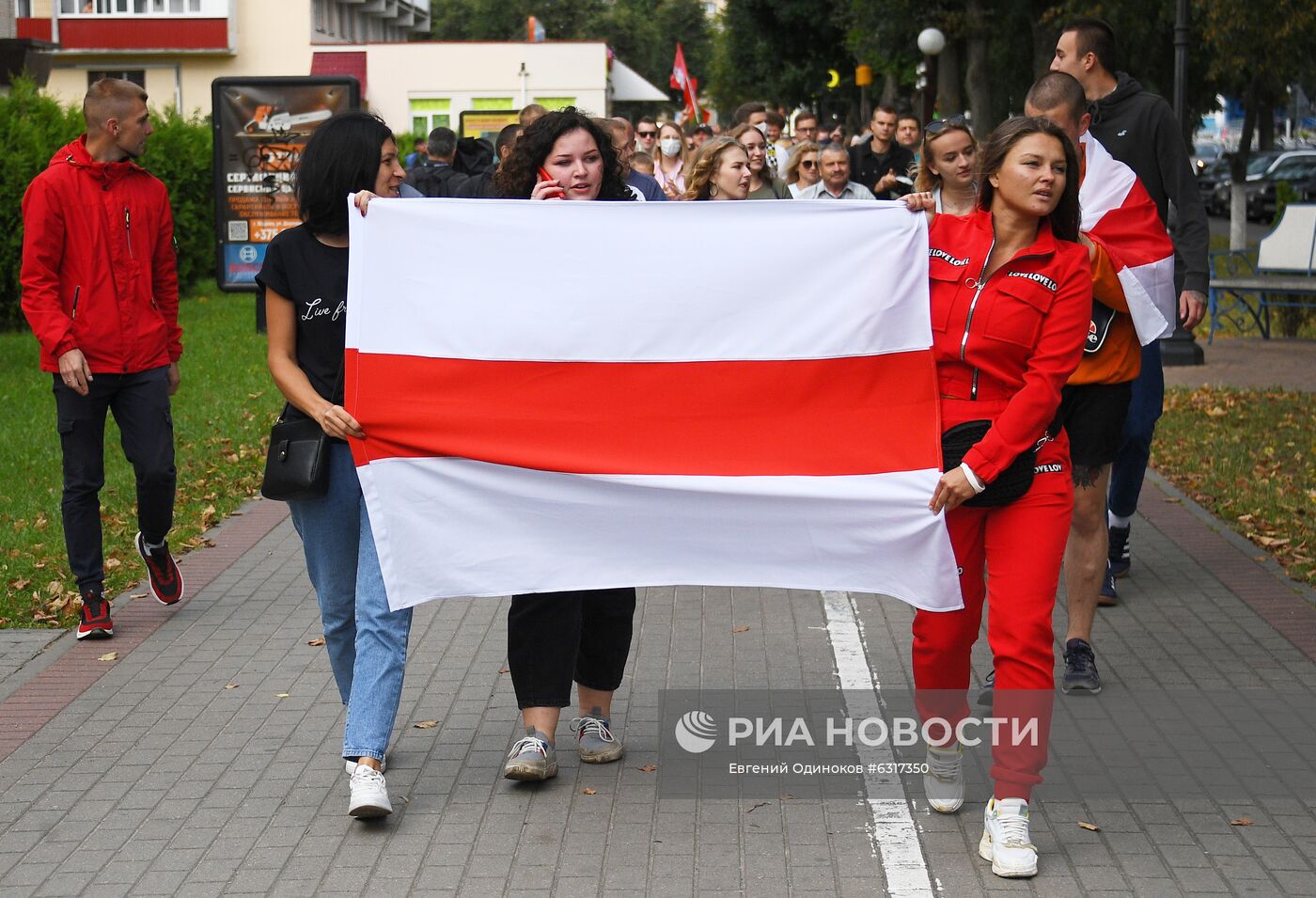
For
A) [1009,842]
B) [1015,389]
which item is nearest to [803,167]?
[1015,389]

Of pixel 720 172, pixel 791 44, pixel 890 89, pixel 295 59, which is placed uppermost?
pixel 791 44

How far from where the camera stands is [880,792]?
5344 millimetres

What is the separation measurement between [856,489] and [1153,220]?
1935 mm

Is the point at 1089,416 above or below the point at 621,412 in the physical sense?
below

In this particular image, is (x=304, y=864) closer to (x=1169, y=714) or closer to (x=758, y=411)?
(x=758, y=411)

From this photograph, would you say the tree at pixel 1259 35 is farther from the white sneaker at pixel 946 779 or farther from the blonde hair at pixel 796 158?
the white sneaker at pixel 946 779

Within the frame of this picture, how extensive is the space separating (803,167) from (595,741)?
7.17m

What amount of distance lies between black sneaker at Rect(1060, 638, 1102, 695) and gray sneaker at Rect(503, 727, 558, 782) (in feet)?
7.00

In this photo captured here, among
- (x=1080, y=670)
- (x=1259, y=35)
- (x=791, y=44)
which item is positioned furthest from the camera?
(x=791, y=44)

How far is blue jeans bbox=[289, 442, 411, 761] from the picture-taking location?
5090mm

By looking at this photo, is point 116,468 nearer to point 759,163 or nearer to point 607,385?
point 759,163

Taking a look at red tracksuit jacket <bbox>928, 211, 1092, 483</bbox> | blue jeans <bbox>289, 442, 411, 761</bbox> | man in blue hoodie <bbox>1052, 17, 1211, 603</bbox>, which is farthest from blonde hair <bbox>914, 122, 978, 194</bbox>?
blue jeans <bbox>289, 442, 411, 761</bbox>

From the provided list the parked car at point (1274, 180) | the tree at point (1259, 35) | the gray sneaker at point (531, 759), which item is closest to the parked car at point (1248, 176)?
the parked car at point (1274, 180)

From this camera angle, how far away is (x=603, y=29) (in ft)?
292
